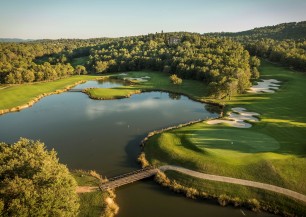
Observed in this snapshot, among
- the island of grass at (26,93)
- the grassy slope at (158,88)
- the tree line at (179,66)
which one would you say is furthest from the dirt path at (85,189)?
the tree line at (179,66)

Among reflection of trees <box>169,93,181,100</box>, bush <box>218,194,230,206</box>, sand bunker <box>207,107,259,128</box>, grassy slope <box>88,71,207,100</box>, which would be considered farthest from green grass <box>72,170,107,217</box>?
reflection of trees <box>169,93,181,100</box>

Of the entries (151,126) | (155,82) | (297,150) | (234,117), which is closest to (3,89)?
(155,82)

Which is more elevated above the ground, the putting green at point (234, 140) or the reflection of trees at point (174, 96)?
the putting green at point (234, 140)

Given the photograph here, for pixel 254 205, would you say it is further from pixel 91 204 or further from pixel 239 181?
pixel 91 204

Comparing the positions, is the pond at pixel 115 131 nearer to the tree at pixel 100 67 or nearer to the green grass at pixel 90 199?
the green grass at pixel 90 199

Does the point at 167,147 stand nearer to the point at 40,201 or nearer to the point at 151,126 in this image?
the point at 151,126

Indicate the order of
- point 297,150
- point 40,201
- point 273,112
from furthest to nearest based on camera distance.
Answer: point 273,112, point 297,150, point 40,201
